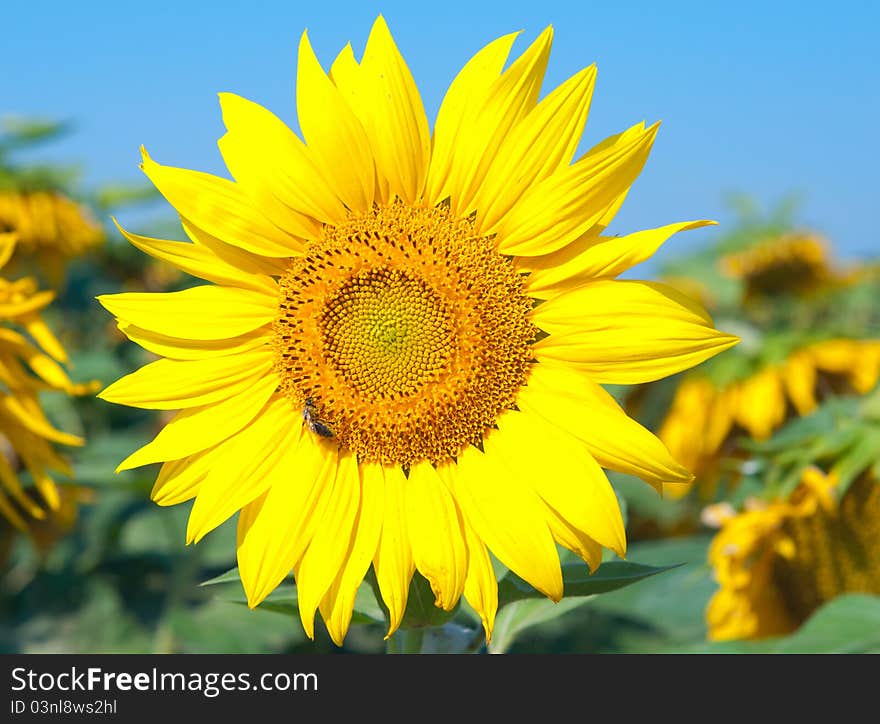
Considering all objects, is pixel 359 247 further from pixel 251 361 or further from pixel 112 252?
pixel 112 252

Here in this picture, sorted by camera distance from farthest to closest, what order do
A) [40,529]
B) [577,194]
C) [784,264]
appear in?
1. [784,264]
2. [40,529]
3. [577,194]

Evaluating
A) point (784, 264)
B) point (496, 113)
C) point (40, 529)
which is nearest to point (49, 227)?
point (40, 529)

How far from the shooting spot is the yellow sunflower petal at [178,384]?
148 centimetres

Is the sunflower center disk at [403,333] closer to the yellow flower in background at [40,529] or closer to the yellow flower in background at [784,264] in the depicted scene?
the yellow flower in background at [40,529]

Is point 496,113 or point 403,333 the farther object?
point 403,333

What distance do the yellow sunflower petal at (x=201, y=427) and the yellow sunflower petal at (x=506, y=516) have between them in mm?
293

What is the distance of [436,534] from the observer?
1.40 metres

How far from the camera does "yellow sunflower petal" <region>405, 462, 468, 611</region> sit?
4.49ft

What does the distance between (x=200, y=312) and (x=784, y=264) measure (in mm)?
3145

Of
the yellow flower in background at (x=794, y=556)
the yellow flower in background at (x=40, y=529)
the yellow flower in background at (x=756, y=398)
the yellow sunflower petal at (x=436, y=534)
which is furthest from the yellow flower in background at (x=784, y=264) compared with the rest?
the yellow sunflower petal at (x=436, y=534)

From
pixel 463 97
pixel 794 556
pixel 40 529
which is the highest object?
pixel 463 97

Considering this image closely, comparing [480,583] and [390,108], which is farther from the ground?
[390,108]

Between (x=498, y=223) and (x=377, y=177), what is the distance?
0.18m

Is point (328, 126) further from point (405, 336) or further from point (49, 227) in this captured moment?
point (49, 227)
